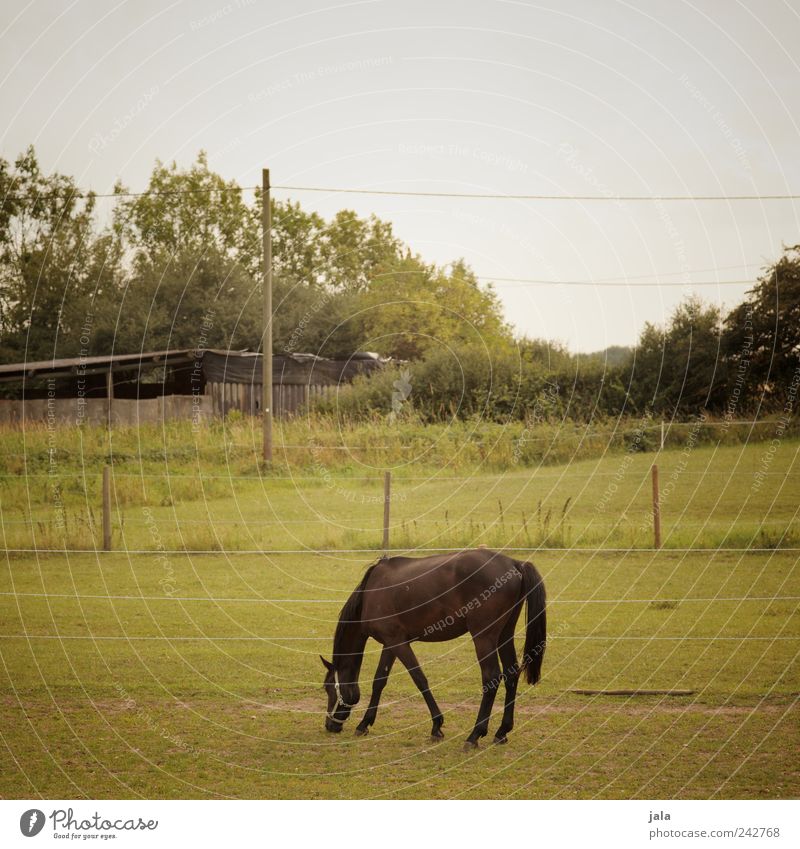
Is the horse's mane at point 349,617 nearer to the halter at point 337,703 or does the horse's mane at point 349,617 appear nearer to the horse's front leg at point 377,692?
the halter at point 337,703

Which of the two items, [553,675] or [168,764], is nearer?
[168,764]

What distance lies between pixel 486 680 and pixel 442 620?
0.56m

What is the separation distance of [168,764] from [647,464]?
15021 millimetres

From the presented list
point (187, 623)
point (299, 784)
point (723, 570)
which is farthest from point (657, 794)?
point (723, 570)

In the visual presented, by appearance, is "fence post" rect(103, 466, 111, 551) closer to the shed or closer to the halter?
the halter

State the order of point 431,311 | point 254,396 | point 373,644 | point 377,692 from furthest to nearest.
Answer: point 431,311
point 254,396
point 373,644
point 377,692

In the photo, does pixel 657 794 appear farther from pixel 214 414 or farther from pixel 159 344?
pixel 159 344

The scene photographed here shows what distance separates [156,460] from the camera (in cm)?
2244

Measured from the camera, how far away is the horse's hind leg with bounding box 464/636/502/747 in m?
7.04

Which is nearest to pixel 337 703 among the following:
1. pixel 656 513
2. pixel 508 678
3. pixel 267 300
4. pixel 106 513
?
pixel 508 678

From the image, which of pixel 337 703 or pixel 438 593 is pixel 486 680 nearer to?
pixel 438 593

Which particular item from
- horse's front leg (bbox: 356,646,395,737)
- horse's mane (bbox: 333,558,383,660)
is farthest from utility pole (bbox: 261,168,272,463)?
horse's front leg (bbox: 356,646,395,737)
